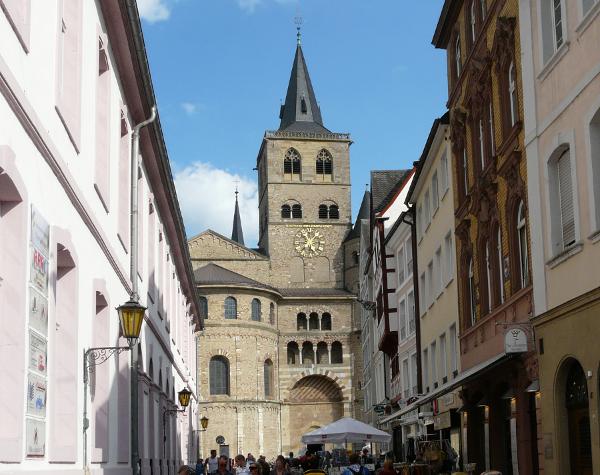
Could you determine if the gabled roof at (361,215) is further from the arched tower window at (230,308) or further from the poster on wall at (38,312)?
the poster on wall at (38,312)

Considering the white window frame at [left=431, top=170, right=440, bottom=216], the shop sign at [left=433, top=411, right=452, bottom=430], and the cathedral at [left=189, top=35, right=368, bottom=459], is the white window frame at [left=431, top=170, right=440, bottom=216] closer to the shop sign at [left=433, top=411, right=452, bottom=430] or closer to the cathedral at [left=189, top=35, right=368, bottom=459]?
the shop sign at [left=433, top=411, right=452, bottom=430]

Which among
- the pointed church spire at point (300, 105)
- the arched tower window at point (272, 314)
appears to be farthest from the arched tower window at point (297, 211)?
the arched tower window at point (272, 314)

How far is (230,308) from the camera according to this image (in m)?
83.3

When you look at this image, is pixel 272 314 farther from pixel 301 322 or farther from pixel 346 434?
pixel 346 434

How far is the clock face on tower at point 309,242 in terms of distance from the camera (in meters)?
93.9

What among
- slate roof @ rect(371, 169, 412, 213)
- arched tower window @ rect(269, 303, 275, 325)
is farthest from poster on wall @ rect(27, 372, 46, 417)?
arched tower window @ rect(269, 303, 275, 325)

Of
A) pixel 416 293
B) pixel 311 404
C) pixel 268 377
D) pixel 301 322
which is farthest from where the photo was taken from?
pixel 301 322

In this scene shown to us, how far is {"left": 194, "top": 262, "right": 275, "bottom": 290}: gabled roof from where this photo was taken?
8306 cm

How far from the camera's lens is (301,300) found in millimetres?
89625

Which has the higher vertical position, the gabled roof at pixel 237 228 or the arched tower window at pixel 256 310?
the gabled roof at pixel 237 228

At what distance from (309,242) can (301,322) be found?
8.22 metres

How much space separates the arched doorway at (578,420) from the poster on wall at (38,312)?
8.35m

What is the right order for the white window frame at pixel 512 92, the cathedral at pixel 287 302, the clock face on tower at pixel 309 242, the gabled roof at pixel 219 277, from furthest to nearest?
the clock face on tower at pixel 309 242 < the gabled roof at pixel 219 277 < the cathedral at pixel 287 302 < the white window frame at pixel 512 92

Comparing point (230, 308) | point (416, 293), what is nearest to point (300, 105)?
point (230, 308)
